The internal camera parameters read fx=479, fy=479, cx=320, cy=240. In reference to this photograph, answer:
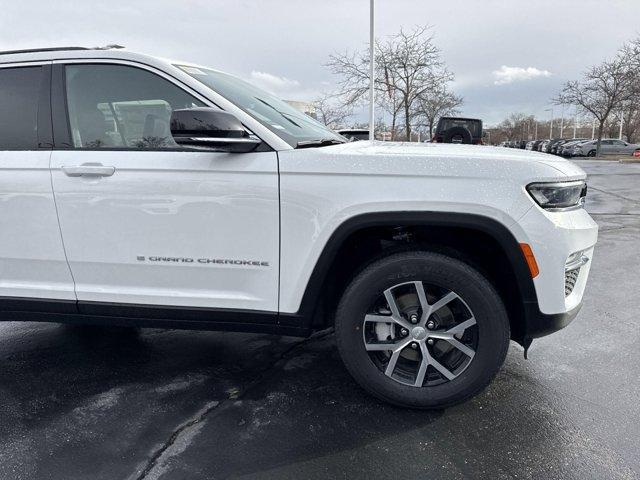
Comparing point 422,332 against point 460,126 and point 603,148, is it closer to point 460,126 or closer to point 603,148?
point 460,126

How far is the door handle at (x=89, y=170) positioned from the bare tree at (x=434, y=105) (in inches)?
802

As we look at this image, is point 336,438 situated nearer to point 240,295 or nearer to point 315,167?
point 240,295

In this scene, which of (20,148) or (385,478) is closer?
(385,478)

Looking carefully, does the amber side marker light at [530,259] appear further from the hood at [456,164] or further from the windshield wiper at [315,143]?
the windshield wiper at [315,143]

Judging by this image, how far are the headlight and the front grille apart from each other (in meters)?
0.33

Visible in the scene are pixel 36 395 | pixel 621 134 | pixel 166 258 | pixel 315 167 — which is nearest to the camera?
pixel 315 167

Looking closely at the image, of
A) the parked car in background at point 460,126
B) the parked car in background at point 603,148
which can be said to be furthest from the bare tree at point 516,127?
the parked car in background at point 460,126

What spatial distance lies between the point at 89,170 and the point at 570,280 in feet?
8.59

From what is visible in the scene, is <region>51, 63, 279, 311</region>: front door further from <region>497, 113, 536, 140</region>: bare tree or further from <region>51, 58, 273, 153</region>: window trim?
<region>497, 113, 536, 140</region>: bare tree

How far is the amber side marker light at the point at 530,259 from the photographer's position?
2.33 metres

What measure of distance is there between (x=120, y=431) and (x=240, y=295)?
0.94m

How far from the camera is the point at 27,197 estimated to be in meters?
2.70

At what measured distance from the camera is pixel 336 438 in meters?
2.45

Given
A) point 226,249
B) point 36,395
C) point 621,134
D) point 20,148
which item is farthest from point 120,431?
point 621,134
